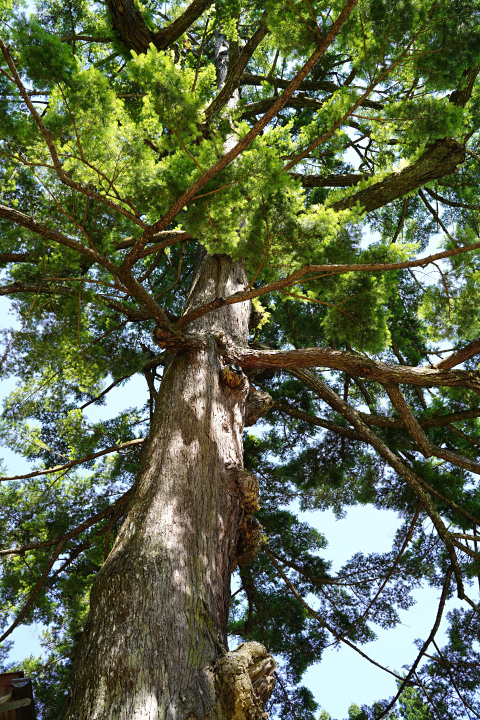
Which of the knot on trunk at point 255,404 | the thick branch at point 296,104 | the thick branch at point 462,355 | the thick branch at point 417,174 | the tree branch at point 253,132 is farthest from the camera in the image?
the thick branch at point 296,104

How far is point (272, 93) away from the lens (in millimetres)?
9031

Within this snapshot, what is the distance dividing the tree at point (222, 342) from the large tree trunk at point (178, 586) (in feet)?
0.04

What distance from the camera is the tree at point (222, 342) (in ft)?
8.44

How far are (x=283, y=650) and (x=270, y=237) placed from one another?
523cm

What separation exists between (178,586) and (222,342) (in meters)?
2.03

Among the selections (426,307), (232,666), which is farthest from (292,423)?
(232,666)

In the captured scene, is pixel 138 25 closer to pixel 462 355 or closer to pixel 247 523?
pixel 462 355

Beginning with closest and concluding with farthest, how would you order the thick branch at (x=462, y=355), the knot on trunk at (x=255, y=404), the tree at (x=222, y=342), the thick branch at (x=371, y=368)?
the tree at (x=222, y=342) → the thick branch at (x=462, y=355) → the thick branch at (x=371, y=368) → the knot on trunk at (x=255, y=404)

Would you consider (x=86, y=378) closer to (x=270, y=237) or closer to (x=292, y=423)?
(x=270, y=237)

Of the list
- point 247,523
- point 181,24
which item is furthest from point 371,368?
point 181,24

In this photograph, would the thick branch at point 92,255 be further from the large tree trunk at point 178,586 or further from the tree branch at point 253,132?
the large tree trunk at point 178,586

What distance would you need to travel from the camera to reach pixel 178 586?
241 cm

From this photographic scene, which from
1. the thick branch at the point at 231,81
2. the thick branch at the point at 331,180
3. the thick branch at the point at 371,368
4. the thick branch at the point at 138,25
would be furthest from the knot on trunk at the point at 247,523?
the thick branch at the point at 138,25

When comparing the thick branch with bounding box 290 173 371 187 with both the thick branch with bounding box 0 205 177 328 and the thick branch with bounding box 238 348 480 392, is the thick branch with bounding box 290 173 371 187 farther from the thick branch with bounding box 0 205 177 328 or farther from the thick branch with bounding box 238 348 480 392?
the thick branch with bounding box 0 205 177 328
